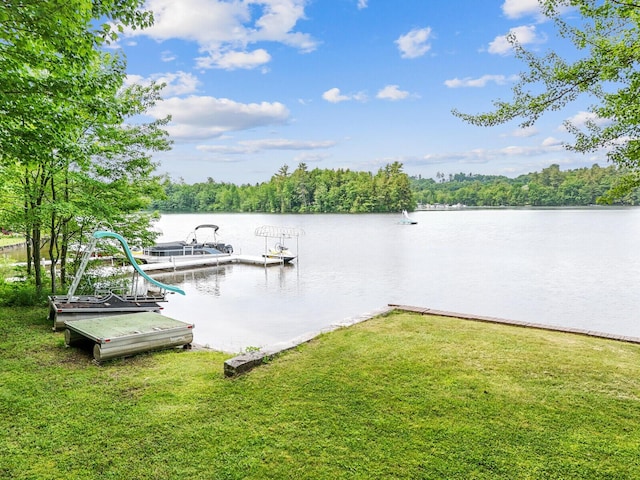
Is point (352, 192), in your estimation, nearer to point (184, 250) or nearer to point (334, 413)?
point (184, 250)

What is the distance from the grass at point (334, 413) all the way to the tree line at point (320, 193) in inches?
3107

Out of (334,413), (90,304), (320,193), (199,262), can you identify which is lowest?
(199,262)

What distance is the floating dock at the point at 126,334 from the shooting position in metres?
4.96

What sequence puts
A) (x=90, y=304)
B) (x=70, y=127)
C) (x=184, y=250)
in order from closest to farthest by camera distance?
(x=70, y=127) < (x=90, y=304) < (x=184, y=250)

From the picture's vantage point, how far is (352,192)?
84.8 meters

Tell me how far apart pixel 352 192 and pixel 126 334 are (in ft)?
266

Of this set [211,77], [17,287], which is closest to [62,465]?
[17,287]

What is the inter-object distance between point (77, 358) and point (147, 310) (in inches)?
80.5

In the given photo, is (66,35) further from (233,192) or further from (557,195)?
(557,195)

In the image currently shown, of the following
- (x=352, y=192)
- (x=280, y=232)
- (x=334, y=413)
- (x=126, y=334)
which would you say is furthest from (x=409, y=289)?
(x=352, y=192)

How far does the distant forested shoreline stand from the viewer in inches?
3312

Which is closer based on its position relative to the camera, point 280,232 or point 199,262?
point 199,262

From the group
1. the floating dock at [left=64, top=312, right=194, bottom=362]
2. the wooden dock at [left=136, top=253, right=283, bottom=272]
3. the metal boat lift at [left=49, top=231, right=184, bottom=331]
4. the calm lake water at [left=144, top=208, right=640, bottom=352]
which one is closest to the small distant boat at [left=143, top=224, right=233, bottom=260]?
the wooden dock at [left=136, top=253, right=283, bottom=272]

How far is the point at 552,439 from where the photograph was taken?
303 centimetres
